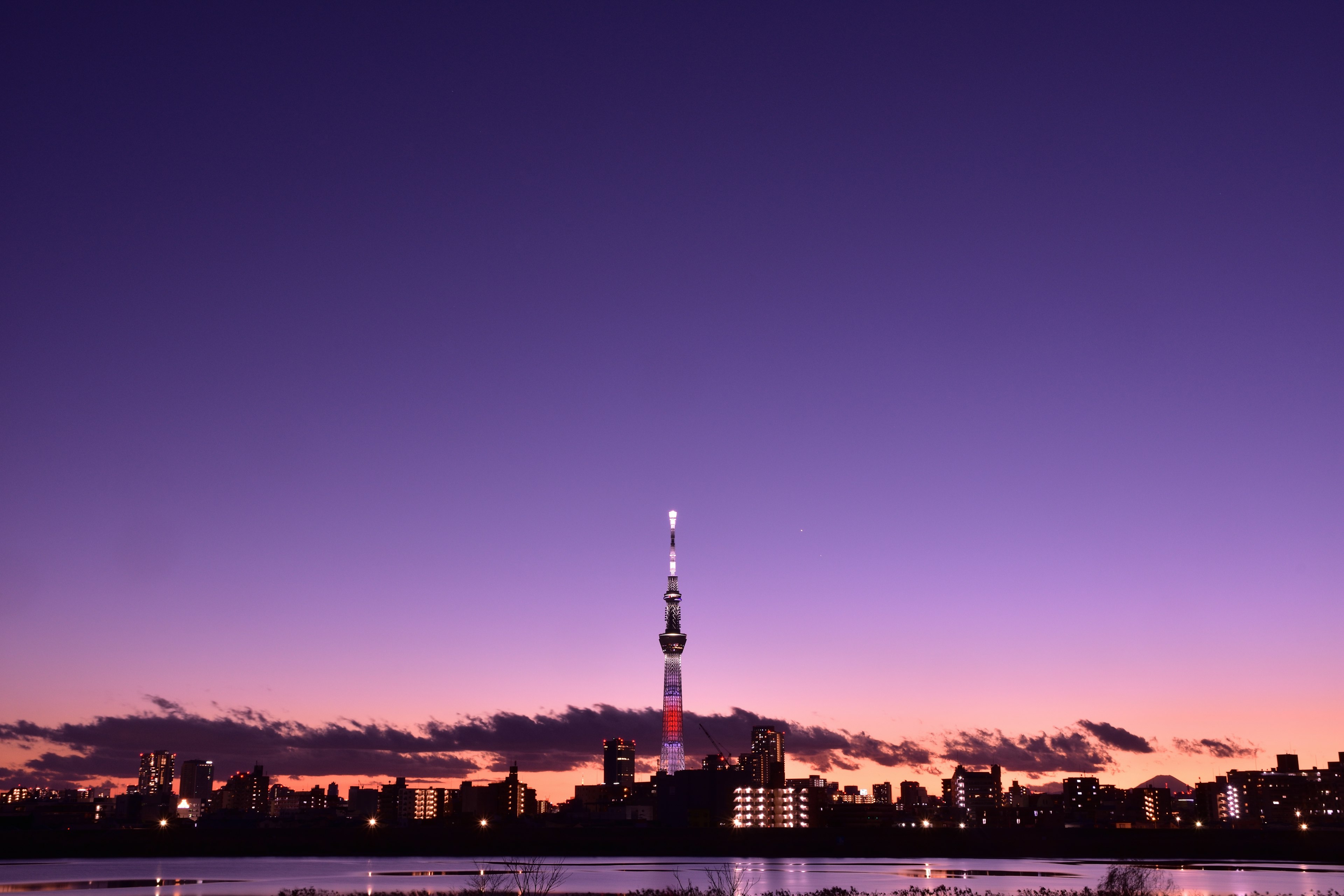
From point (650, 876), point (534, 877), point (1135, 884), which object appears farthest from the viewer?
point (650, 876)

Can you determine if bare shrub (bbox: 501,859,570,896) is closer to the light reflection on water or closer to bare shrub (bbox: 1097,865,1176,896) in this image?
the light reflection on water

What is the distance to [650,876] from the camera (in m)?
148

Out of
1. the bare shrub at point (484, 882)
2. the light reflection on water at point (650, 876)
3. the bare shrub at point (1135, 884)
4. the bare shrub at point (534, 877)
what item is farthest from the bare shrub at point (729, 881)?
Answer: the bare shrub at point (1135, 884)

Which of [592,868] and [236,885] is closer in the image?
[236,885]

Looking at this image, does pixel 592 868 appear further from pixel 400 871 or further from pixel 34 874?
pixel 34 874

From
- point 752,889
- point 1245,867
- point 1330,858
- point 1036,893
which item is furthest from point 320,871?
point 1330,858

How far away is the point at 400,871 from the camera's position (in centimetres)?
16688

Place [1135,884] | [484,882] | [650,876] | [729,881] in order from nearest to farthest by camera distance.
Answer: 1. [1135,884]
2. [484,882]
3. [729,881]
4. [650,876]

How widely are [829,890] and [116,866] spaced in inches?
5170

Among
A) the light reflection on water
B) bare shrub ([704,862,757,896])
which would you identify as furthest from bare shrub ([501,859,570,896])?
bare shrub ([704,862,757,896])

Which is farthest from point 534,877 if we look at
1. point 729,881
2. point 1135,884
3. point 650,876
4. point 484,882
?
point 1135,884

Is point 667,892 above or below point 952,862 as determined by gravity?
above

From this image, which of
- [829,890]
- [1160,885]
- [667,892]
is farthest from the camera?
[1160,885]

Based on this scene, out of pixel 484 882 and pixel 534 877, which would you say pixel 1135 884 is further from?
pixel 534 877
